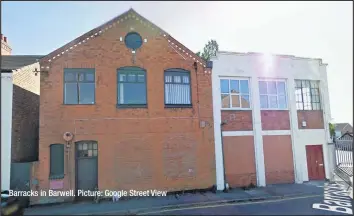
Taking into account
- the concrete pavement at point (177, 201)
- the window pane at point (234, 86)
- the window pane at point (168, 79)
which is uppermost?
the window pane at point (168, 79)

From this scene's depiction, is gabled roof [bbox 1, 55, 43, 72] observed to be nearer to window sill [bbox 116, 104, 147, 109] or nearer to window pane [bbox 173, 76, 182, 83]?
window sill [bbox 116, 104, 147, 109]

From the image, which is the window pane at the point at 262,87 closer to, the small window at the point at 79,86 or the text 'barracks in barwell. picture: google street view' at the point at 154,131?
the text 'barracks in barwell. picture: google street view' at the point at 154,131

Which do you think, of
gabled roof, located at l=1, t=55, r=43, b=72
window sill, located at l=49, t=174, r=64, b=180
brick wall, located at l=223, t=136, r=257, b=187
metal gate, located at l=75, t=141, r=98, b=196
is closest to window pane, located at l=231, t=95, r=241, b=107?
brick wall, located at l=223, t=136, r=257, b=187

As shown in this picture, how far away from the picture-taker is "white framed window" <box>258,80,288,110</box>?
49.5 feet

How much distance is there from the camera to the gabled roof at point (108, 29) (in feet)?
40.2

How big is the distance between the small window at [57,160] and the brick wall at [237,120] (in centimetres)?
842

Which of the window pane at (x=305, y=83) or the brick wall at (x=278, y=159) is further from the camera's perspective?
the window pane at (x=305, y=83)

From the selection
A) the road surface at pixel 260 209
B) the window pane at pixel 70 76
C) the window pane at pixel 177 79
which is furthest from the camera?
the window pane at pixel 177 79

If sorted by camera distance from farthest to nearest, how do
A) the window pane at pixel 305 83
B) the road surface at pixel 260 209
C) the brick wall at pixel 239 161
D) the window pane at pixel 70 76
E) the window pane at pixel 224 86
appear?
the window pane at pixel 305 83 → the window pane at pixel 224 86 → the brick wall at pixel 239 161 → the window pane at pixel 70 76 → the road surface at pixel 260 209

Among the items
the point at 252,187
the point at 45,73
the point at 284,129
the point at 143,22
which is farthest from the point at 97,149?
the point at 284,129

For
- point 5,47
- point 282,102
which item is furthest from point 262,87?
point 5,47

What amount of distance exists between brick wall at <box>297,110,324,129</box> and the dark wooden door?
4.23ft

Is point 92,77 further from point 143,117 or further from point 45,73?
point 143,117

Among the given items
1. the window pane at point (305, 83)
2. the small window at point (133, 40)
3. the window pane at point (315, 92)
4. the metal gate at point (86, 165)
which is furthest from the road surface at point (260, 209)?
the small window at point (133, 40)
